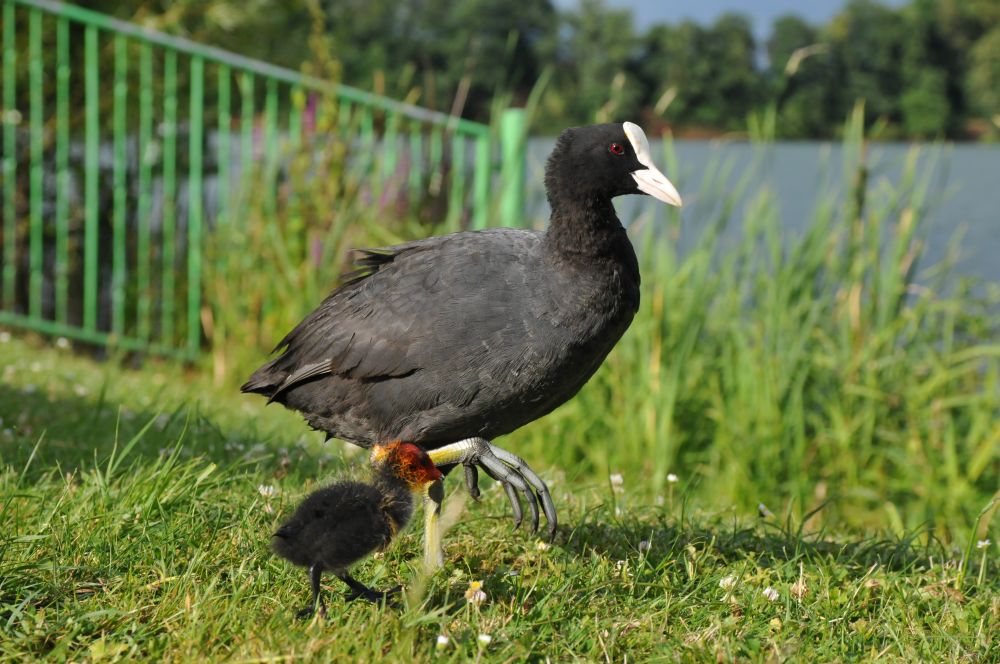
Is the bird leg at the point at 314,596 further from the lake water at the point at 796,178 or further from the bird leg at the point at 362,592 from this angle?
the lake water at the point at 796,178

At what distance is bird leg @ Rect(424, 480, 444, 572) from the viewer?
282 cm

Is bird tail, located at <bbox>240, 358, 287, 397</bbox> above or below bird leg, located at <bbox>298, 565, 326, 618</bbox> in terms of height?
above

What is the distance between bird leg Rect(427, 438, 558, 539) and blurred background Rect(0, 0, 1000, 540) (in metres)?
1.58

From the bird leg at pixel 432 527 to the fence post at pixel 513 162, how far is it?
396cm

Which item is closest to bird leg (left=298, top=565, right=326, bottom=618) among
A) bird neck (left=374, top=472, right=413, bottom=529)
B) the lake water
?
bird neck (left=374, top=472, right=413, bottom=529)

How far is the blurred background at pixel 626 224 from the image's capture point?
5605mm

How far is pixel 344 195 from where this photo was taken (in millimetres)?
7234

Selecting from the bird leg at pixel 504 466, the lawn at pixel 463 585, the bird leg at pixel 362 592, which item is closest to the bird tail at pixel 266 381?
the lawn at pixel 463 585

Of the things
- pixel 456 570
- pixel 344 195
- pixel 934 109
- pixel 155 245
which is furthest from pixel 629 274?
pixel 934 109

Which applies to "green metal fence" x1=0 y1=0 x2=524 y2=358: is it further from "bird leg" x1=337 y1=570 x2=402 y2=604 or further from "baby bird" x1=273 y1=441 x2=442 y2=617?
"bird leg" x1=337 y1=570 x2=402 y2=604

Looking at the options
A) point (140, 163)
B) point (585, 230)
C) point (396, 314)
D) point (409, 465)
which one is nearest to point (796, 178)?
point (585, 230)

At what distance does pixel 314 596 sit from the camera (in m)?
2.43

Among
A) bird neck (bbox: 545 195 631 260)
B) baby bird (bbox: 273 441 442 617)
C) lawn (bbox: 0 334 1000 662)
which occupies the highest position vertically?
bird neck (bbox: 545 195 631 260)

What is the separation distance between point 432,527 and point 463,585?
21cm
